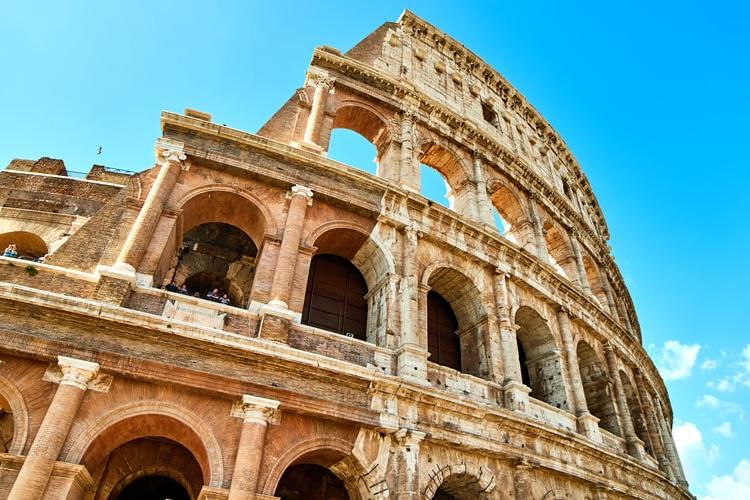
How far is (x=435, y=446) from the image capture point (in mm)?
8398

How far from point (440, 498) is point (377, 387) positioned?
3.50 meters

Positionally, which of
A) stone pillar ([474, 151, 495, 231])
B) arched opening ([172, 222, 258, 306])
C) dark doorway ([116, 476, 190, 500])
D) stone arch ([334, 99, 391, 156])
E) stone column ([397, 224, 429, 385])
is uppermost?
stone arch ([334, 99, 391, 156])

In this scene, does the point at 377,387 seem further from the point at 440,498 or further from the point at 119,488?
the point at 119,488

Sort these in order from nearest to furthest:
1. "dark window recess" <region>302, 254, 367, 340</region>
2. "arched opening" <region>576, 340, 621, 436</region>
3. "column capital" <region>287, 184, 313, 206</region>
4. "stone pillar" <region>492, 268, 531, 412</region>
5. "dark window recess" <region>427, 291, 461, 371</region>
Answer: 1. "stone pillar" <region>492, 268, 531, 412</region>
2. "column capital" <region>287, 184, 313, 206</region>
3. "dark window recess" <region>302, 254, 367, 340</region>
4. "dark window recess" <region>427, 291, 461, 371</region>
5. "arched opening" <region>576, 340, 621, 436</region>

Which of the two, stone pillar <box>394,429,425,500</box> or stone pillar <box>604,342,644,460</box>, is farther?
stone pillar <box>604,342,644,460</box>

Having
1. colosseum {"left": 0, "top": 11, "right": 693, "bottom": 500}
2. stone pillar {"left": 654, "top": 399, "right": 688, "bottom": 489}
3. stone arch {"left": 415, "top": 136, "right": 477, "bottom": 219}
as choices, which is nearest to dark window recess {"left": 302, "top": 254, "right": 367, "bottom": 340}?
colosseum {"left": 0, "top": 11, "right": 693, "bottom": 500}

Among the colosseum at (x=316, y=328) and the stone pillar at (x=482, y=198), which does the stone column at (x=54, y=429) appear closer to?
the colosseum at (x=316, y=328)

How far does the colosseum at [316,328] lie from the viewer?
276 inches

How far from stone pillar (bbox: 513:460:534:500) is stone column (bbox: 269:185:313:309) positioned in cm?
518

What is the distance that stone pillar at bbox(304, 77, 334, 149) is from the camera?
38.5 ft

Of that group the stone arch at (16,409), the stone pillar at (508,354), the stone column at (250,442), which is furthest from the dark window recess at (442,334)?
the stone arch at (16,409)

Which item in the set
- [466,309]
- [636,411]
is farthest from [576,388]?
[636,411]

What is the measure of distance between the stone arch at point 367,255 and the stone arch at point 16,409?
16.9ft

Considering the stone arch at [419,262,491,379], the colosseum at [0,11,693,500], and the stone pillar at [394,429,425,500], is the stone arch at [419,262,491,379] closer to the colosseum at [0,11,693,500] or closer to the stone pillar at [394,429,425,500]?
the colosseum at [0,11,693,500]
